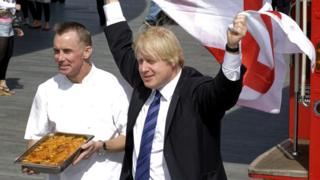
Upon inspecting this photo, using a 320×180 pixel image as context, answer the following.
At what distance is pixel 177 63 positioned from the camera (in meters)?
4.06

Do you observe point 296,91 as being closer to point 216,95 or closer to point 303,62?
point 303,62

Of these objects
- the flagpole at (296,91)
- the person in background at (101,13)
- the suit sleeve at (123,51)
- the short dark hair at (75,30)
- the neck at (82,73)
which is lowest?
the person in background at (101,13)

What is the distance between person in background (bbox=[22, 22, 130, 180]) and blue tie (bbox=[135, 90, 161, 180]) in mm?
378

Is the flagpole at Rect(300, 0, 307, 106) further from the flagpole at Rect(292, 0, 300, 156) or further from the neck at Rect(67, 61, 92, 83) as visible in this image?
the neck at Rect(67, 61, 92, 83)

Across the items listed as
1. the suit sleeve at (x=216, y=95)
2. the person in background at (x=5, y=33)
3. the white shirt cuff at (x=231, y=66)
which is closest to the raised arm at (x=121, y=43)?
the suit sleeve at (x=216, y=95)

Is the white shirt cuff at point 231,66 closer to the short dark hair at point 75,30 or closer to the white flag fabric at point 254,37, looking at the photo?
the white flag fabric at point 254,37

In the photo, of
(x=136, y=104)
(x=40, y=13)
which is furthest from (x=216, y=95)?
(x=40, y=13)

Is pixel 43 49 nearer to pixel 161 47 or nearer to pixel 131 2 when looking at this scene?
pixel 131 2

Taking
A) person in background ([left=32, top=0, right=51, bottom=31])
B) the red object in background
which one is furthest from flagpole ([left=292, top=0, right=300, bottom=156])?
person in background ([left=32, top=0, right=51, bottom=31])

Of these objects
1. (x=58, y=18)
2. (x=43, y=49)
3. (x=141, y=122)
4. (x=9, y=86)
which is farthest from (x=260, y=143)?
(x=58, y=18)

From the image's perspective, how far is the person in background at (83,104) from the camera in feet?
14.7

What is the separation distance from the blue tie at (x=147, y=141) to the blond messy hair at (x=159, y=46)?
0.73 ft

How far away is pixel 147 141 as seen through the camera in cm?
409

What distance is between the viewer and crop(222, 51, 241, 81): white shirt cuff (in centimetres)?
379
